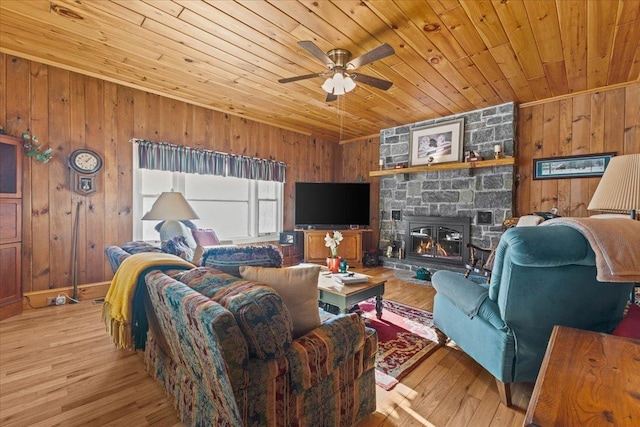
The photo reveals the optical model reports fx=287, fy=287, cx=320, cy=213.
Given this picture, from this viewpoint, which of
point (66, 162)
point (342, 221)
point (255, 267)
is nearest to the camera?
point (255, 267)

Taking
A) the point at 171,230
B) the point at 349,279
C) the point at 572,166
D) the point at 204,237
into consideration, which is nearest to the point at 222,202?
the point at 204,237

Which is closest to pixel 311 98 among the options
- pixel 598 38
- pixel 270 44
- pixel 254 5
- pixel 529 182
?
pixel 270 44

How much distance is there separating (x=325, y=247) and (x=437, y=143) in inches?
103

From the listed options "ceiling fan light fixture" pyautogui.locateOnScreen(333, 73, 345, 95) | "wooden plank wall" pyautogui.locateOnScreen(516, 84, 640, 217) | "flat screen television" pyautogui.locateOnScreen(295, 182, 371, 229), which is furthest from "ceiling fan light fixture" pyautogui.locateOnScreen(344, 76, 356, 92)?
"wooden plank wall" pyautogui.locateOnScreen(516, 84, 640, 217)

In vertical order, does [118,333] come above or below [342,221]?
below

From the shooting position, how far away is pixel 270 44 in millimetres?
2609

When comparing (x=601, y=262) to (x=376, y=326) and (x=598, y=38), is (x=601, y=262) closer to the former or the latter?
(x=376, y=326)

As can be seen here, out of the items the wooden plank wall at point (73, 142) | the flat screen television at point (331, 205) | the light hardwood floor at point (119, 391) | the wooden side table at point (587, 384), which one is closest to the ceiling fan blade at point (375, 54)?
the wooden side table at point (587, 384)

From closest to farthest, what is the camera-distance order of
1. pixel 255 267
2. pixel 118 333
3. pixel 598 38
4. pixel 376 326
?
pixel 255 267, pixel 118 333, pixel 598 38, pixel 376 326

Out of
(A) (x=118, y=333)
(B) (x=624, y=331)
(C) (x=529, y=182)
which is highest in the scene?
(C) (x=529, y=182)

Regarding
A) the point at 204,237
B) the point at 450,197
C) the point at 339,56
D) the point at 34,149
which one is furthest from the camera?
the point at 450,197

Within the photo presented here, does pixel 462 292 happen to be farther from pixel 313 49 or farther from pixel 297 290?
pixel 313 49

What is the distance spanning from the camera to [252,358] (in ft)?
3.91

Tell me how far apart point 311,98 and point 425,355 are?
11.0ft
